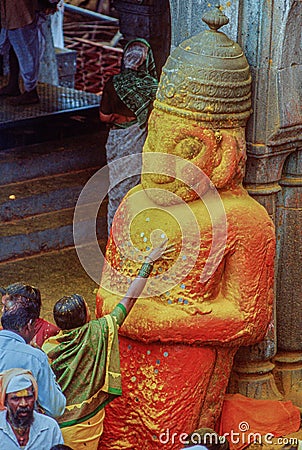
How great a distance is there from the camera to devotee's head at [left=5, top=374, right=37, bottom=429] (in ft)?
16.1

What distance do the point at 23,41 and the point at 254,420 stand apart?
613cm

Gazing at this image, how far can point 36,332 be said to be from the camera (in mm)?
6238

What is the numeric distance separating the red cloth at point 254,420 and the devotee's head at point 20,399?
5.82ft

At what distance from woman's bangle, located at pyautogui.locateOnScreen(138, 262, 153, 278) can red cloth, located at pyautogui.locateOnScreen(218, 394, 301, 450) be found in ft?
3.52

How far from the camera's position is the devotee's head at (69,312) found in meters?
5.79

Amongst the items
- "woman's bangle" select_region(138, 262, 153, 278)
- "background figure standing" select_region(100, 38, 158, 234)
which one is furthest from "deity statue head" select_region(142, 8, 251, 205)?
"background figure standing" select_region(100, 38, 158, 234)

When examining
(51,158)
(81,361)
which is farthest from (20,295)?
(51,158)

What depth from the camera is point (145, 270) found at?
594 cm

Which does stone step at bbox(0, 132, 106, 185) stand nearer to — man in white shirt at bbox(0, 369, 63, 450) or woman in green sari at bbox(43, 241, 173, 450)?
woman in green sari at bbox(43, 241, 173, 450)

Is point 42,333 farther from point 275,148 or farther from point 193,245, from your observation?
point 275,148

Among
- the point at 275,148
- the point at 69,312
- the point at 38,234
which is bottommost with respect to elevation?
the point at 38,234

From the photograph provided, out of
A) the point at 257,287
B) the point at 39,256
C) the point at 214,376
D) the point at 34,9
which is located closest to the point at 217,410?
the point at 214,376

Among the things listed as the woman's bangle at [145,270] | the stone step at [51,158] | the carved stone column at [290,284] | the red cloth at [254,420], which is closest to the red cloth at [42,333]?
the woman's bangle at [145,270]

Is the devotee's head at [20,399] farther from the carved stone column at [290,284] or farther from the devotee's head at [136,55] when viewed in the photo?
the devotee's head at [136,55]
